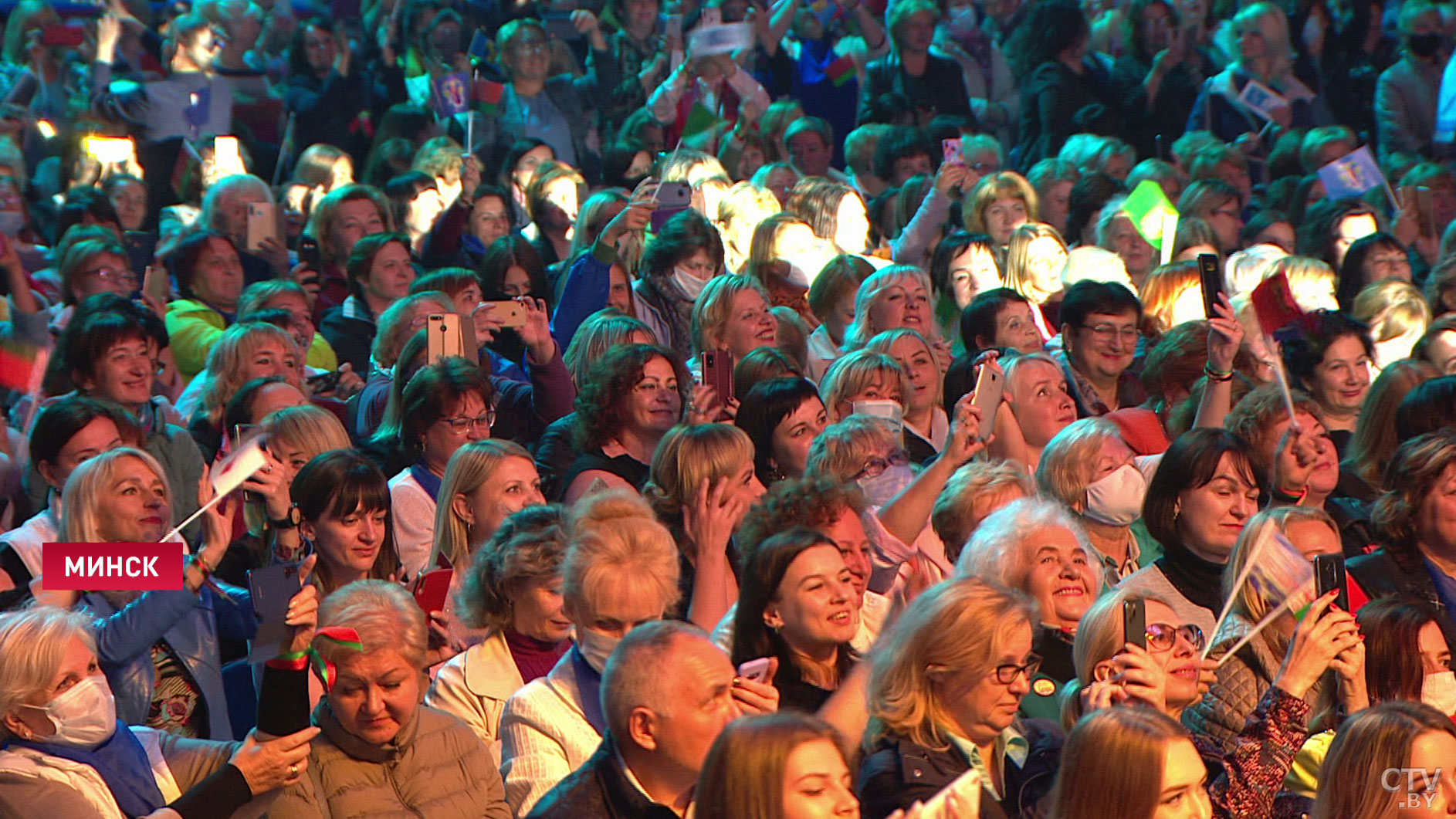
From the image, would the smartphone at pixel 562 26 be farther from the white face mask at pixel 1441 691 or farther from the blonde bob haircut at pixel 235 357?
the white face mask at pixel 1441 691

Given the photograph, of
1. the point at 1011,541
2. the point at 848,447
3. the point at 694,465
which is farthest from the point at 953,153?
the point at 1011,541

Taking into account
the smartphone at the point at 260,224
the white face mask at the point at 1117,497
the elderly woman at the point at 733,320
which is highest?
the white face mask at the point at 1117,497

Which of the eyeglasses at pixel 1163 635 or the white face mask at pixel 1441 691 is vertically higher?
the eyeglasses at pixel 1163 635

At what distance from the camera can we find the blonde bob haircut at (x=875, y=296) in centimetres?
796

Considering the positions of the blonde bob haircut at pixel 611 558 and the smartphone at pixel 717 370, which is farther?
the smartphone at pixel 717 370

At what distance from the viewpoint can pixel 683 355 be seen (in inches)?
323

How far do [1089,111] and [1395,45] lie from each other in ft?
8.08

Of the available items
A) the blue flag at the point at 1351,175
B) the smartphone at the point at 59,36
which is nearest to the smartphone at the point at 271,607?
the blue flag at the point at 1351,175

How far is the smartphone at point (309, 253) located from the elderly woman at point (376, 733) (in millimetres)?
4807

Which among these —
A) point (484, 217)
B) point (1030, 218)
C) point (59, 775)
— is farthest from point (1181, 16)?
point (59, 775)

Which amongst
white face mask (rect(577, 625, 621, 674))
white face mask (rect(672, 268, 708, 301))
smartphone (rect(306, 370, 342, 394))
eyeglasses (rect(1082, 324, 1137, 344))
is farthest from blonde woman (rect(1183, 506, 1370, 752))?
smartphone (rect(306, 370, 342, 394))

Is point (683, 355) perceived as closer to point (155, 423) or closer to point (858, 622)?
point (155, 423)

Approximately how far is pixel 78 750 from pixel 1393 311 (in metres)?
5.94

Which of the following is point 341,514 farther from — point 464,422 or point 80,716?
point 80,716
